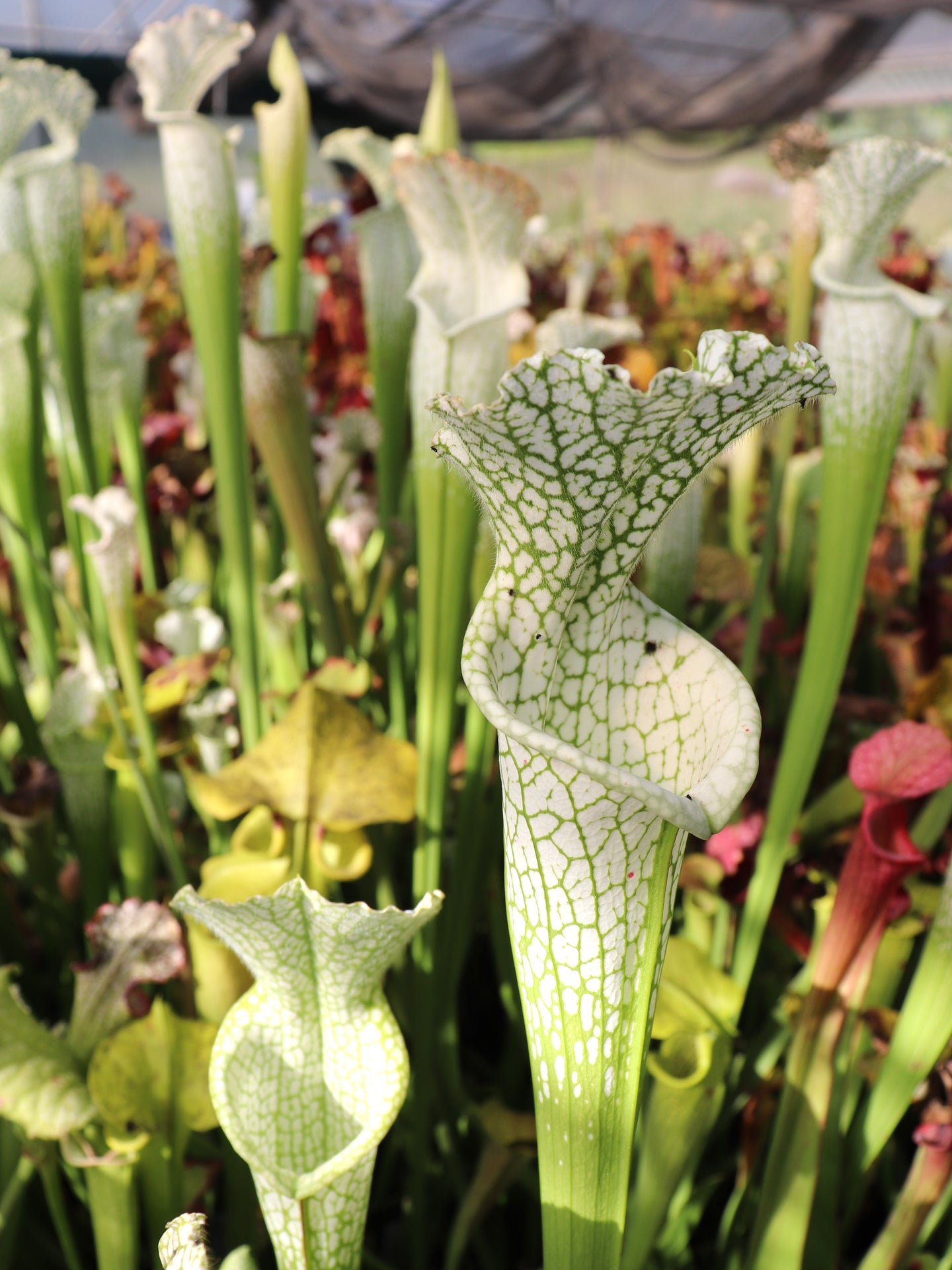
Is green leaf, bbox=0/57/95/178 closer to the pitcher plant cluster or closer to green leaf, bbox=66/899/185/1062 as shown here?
the pitcher plant cluster

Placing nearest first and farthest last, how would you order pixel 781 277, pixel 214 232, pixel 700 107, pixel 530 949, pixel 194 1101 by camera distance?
pixel 530 949 → pixel 194 1101 → pixel 214 232 → pixel 781 277 → pixel 700 107

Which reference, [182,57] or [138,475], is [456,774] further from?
[182,57]

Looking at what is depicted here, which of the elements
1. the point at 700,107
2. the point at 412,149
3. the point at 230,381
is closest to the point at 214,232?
the point at 230,381

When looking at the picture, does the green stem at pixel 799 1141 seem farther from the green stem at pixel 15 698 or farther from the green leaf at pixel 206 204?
the green stem at pixel 15 698

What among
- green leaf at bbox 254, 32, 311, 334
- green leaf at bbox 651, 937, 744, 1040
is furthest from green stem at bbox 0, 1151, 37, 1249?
green leaf at bbox 254, 32, 311, 334

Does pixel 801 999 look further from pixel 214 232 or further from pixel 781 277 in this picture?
pixel 781 277

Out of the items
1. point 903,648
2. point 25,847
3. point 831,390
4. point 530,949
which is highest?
point 831,390

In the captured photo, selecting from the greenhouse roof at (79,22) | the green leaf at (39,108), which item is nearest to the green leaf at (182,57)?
the green leaf at (39,108)
